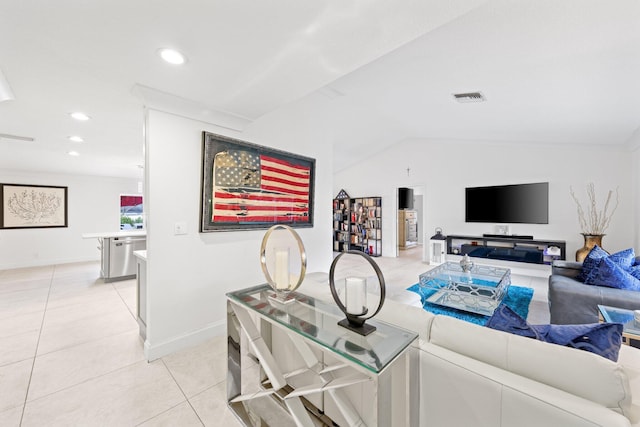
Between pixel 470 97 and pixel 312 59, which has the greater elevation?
pixel 470 97

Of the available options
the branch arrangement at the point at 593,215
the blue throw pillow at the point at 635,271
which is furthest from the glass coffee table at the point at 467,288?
the branch arrangement at the point at 593,215

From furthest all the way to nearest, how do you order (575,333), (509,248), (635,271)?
(509,248)
(635,271)
(575,333)

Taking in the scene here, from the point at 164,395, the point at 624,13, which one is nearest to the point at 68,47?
the point at 164,395

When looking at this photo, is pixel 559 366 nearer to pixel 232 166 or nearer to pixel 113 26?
pixel 113 26

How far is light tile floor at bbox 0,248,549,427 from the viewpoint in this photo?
1.63 meters

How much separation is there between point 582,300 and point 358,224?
18.3ft

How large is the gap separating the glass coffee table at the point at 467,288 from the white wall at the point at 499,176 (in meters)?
2.19

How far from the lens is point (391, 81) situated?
3336 millimetres

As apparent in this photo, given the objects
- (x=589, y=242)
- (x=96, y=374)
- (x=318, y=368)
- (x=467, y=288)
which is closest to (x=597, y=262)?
(x=467, y=288)

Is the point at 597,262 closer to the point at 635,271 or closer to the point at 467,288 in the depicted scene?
the point at 635,271

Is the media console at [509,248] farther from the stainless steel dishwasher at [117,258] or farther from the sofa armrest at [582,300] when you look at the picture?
the stainless steel dishwasher at [117,258]

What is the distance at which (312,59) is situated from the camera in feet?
5.39

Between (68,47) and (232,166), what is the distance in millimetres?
1346

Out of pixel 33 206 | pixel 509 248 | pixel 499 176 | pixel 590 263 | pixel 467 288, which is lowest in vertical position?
pixel 467 288
